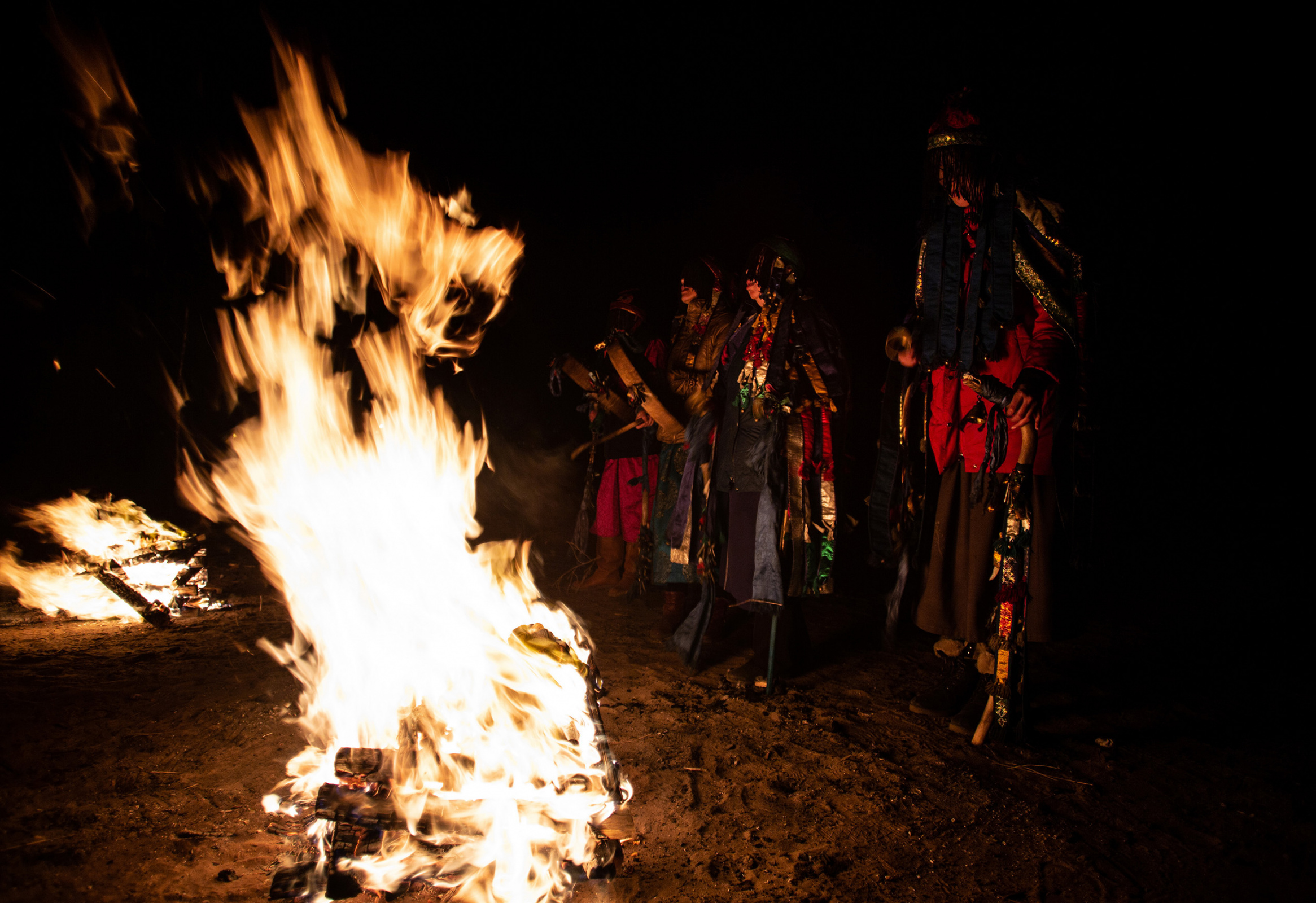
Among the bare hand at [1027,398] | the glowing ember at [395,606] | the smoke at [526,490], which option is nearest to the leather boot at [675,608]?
the glowing ember at [395,606]

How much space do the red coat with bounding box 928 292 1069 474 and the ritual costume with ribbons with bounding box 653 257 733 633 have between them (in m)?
1.26

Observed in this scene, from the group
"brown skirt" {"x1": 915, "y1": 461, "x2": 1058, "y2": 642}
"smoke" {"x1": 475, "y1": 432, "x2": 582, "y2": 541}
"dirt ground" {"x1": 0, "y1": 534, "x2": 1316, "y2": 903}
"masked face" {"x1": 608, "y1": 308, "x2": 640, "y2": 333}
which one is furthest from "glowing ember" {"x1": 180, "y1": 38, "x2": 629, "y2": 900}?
"smoke" {"x1": 475, "y1": 432, "x2": 582, "y2": 541}

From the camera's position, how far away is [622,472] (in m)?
5.70

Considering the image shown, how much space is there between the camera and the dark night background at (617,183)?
579 cm

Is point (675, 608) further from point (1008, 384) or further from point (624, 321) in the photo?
point (1008, 384)

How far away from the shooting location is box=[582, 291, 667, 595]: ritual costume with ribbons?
17.8 ft

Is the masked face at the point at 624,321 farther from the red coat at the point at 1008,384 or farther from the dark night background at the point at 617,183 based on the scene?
the red coat at the point at 1008,384

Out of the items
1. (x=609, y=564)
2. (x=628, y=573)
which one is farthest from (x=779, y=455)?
(x=609, y=564)

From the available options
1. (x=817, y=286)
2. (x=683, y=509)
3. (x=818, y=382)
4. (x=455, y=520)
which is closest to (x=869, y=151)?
(x=817, y=286)

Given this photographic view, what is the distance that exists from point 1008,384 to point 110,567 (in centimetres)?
551

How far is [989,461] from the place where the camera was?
9.39 ft

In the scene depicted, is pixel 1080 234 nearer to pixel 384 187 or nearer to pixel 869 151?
pixel 384 187

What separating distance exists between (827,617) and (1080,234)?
319cm

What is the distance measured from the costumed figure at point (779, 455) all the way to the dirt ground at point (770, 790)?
0.51 metres
